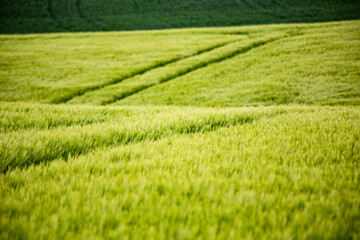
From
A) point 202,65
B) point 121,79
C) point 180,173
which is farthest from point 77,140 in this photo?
point 202,65

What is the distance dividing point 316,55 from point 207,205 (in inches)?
940

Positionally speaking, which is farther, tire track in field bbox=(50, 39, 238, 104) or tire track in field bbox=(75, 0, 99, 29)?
tire track in field bbox=(75, 0, 99, 29)

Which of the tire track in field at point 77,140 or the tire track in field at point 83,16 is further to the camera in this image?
the tire track in field at point 83,16

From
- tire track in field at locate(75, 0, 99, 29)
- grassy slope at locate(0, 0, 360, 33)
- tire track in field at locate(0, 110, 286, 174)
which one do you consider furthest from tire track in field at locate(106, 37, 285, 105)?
tire track in field at locate(75, 0, 99, 29)

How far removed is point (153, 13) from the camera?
202 ft

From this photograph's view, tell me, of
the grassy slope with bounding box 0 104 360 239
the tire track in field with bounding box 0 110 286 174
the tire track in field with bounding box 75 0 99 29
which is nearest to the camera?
the grassy slope with bounding box 0 104 360 239

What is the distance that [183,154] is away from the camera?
2.37 m

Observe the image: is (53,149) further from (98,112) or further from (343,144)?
(343,144)

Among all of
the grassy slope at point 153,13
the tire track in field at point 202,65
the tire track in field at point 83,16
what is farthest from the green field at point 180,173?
the tire track in field at point 83,16

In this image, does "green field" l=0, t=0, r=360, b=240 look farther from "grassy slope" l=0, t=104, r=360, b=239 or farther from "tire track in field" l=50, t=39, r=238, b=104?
"tire track in field" l=50, t=39, r=238, b=104

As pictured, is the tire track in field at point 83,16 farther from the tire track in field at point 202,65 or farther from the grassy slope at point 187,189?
the grassy slope at point 187,189

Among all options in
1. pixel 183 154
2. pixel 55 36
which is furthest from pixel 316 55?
pixel 55 36

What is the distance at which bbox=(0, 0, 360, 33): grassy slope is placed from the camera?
51.3m

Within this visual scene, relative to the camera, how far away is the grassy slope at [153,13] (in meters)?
51.3
